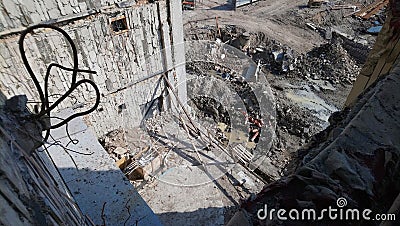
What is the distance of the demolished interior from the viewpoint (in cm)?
158

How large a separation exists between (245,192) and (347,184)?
20.7 feet

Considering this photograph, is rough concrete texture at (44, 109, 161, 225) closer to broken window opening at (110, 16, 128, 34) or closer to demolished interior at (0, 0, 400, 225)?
demolished interior at (0, 0, 400, 225)

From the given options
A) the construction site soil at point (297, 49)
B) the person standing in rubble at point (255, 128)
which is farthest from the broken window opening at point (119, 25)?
the construction site soil at point (297, 49)

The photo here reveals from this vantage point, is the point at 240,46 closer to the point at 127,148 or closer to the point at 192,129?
the point at 192,129

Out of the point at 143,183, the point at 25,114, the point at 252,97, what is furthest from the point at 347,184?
the point at 252,97

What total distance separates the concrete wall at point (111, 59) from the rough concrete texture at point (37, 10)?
0.16 ft

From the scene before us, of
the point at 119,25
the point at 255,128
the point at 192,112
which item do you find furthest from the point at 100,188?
the point at 255,128

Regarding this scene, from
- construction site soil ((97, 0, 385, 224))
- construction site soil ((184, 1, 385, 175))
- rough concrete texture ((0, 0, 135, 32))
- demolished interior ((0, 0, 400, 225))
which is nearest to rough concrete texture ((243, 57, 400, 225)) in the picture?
demolished interior ((0, 0, 400, 225))

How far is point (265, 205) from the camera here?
5.08 ft

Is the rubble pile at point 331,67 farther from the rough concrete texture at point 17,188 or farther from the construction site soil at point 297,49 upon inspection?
the rough concrete texture at point 17,188

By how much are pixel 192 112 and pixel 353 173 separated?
8767 mm

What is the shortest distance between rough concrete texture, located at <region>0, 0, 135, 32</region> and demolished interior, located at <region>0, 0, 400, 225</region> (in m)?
0.02

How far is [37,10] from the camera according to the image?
5.33 metres

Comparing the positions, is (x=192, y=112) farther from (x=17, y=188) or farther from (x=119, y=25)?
(x=17, y=188)
